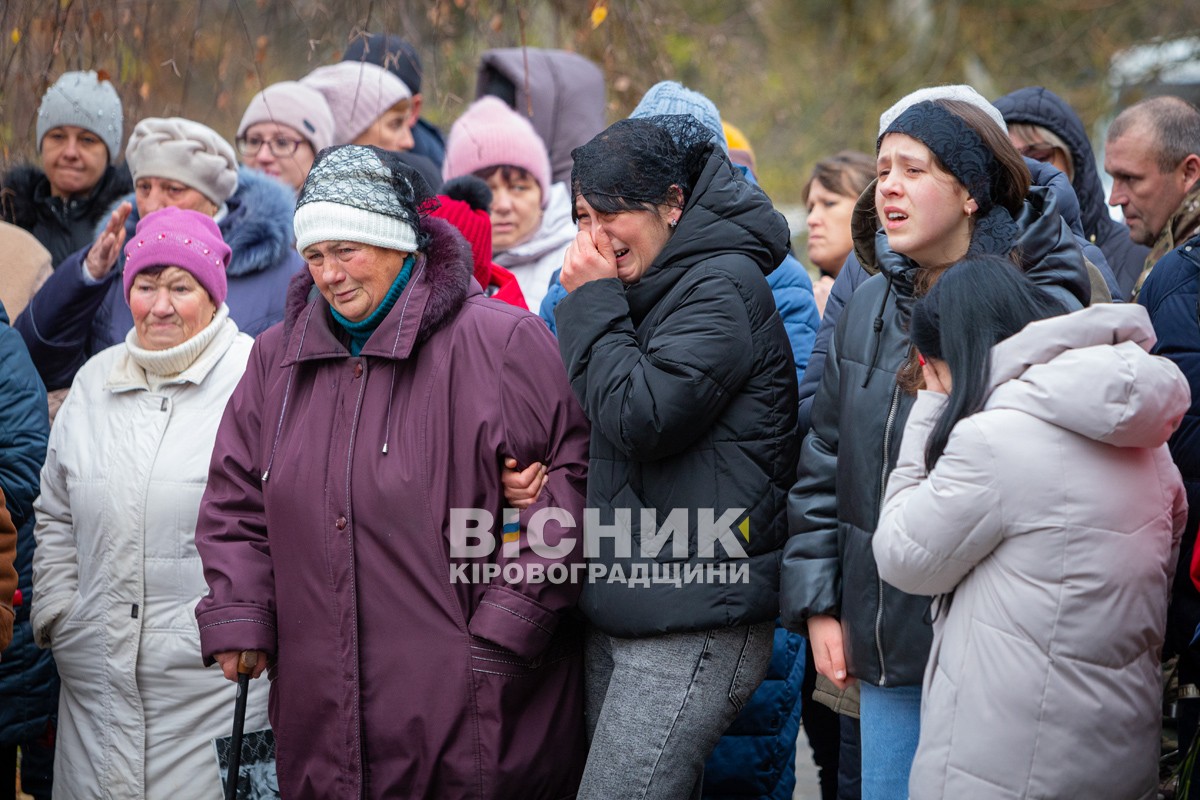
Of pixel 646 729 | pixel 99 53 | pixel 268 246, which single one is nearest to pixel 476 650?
pixel 646 729

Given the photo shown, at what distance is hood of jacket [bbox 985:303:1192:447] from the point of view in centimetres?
264

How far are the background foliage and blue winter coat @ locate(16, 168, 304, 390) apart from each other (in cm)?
148

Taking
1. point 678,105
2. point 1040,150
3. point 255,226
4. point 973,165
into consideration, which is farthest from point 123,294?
point 1040,150

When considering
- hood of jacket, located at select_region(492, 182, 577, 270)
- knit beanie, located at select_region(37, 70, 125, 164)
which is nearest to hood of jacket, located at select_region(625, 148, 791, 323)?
hood of jacket, located at select_region(492, 182, 577, 270)

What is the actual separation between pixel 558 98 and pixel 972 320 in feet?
Answer: 14.4

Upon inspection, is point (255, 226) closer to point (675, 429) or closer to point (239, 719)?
point (239, 719)

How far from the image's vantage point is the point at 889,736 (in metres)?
3.13

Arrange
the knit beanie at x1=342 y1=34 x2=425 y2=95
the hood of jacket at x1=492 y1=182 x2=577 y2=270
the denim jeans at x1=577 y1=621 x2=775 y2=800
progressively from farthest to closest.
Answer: the knit beanie at x1=342 y1=34 x2=425 y2=95, the hood of jacket at x1=492 y1=182 x2=577 y2=270, the denim jeans at x1=577 y1=621 x2=775 y2=800

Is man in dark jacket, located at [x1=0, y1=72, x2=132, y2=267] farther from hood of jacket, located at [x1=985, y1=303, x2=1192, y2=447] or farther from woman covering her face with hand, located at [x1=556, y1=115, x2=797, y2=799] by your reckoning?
hood of jacket, located at [x1=985, y1=303, x2=1192, y2=447]

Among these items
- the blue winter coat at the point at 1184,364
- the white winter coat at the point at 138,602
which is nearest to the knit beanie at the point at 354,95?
the white winter coat at the point at 138,602

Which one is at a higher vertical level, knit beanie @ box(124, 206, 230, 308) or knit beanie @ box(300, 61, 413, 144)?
knit beanie @ box(300, 61, 413, 144)

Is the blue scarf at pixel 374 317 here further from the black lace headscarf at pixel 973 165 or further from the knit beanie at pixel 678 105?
the black lace headscarf at pixel 973 165

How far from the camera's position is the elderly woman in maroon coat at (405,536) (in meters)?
3.41

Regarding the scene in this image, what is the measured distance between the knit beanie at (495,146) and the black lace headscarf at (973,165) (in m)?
2.80
